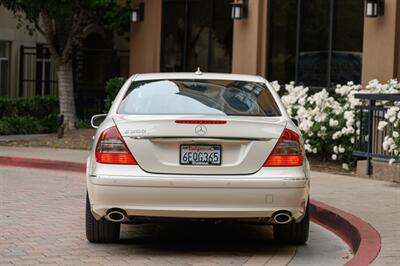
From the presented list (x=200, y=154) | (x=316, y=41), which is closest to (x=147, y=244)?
(x=200, y=154)

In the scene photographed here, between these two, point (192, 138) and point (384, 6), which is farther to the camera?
point (384, 6)

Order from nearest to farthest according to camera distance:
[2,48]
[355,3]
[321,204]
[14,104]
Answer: [321,204]
[355,3]
[14,104]
[2,48]

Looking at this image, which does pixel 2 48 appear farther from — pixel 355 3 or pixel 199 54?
pixel 355 3

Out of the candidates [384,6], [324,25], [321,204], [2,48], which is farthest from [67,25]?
[321,204]

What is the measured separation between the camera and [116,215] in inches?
294

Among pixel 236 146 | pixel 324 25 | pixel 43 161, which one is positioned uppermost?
pixel 324 25

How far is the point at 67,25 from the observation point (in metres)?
25.9

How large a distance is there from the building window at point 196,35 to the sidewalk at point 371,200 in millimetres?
7154

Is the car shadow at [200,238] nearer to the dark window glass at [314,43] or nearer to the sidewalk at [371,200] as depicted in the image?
the sidewalk at [371,200]

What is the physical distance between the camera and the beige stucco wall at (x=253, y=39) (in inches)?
760

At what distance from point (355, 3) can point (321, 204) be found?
311 inches

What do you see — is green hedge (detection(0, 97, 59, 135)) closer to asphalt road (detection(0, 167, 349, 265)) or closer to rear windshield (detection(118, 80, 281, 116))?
asphalt road (detection(0, 167, 349, 265))

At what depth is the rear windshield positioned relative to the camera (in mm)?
7875

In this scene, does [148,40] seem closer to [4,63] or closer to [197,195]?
[4,63]
